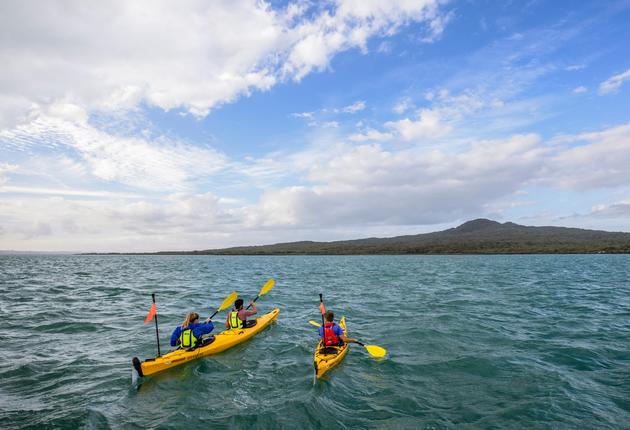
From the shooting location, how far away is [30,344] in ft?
45.5

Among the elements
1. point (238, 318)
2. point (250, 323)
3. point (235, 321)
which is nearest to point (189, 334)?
point (235, 321)

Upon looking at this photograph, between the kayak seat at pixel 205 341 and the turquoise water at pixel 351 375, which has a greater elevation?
the kayak seat at pixel 205 341

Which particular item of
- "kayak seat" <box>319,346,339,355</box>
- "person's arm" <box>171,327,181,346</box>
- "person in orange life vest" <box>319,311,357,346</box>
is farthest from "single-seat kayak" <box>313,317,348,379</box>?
"person's arm" <box>171,327,181,346</box>

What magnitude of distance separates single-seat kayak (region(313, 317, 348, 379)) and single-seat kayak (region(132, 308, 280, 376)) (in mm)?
3903

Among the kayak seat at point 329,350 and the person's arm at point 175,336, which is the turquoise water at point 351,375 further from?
the person's arm at point 175,336

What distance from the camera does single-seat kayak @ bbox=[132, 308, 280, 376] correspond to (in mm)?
10414

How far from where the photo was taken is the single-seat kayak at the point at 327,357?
10.5 m

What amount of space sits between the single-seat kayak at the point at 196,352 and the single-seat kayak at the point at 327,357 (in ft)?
12.8

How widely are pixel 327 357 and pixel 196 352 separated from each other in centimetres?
454

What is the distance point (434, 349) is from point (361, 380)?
13.7ft

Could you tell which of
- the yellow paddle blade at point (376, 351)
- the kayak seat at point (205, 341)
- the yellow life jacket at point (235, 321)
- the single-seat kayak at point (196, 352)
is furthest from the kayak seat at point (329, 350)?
the yellow life jacket at point (235, 321)

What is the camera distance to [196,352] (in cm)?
1210

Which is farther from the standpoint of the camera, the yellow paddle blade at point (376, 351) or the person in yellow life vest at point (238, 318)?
the person in yellow life vest at point (238, 318)

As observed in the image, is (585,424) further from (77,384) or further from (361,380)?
(77,384)
